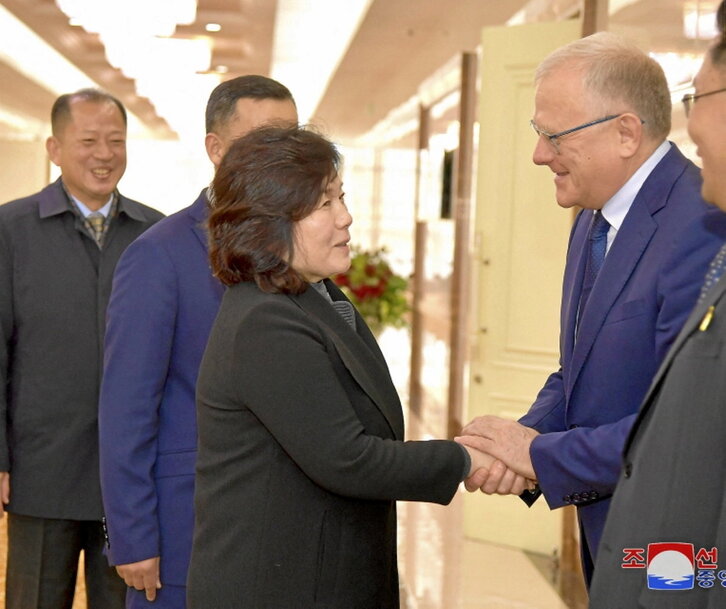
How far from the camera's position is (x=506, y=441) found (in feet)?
8.71

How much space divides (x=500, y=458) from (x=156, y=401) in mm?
840

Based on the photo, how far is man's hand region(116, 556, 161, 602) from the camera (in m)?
2.64

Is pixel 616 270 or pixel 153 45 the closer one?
pixel 616 270

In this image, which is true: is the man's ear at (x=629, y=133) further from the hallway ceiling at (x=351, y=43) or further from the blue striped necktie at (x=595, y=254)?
the hallway ceiling at (x=351, y=43)

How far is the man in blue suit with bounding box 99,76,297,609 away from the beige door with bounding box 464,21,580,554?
357cm

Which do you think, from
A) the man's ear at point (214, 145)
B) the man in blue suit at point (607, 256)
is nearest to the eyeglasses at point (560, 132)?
the man in blue suit at point (607, 256)

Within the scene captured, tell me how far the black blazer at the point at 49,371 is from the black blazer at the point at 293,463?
1490mm

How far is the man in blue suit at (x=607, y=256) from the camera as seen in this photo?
7.49 ft

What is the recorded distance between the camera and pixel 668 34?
14.8 ft

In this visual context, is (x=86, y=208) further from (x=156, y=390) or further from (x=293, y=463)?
(x=293, y=463)

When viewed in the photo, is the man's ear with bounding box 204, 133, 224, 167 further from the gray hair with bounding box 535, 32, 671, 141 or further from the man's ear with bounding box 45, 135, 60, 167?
the man's ear with bounding box 45, 135, 60, 167

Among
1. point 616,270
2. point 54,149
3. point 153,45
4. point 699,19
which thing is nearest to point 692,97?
point 616,270

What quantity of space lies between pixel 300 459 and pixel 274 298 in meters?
0.31

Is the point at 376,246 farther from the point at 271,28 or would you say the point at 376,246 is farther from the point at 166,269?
the point at 166,269
